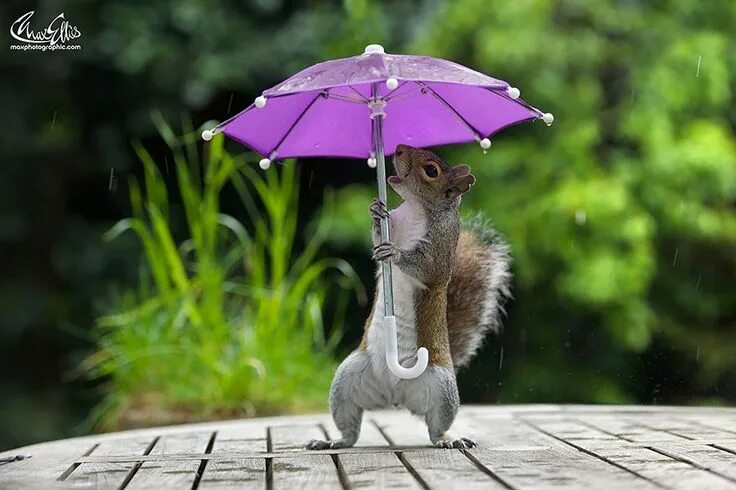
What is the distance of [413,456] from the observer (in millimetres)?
2801

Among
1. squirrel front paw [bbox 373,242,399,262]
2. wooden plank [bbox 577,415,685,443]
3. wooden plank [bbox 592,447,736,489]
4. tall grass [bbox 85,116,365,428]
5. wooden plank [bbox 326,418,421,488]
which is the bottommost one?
wooden plank [bbox 577,415,685,443]

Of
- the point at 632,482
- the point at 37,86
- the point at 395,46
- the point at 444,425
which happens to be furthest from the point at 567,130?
the point at 632,482

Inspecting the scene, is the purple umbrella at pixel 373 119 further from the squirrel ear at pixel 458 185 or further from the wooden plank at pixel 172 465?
the wooden plank at pixel 172 465

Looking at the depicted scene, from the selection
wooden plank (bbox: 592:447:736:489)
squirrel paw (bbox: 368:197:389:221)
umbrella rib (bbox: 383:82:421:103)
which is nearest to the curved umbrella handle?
squirrel paw (bbox: 368:197:389:221)

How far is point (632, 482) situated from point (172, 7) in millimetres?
5269

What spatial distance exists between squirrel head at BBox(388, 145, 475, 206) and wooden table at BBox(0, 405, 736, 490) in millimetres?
669

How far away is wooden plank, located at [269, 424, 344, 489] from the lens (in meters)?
2.41

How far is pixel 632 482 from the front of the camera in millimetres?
2344

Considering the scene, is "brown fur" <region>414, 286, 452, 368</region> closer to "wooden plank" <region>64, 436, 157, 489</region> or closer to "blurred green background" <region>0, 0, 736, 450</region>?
"wooden plank" <region>64, 436, 157, 489</region>

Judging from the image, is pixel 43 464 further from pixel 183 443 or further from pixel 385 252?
pixel 385 252

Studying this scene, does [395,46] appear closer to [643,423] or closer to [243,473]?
[643,423]

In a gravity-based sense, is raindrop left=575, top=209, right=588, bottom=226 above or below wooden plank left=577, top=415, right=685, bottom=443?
above
